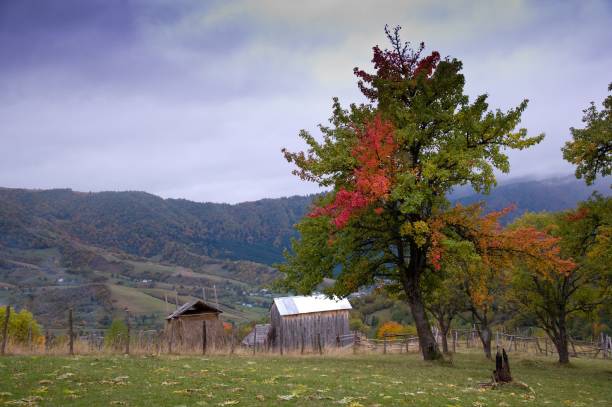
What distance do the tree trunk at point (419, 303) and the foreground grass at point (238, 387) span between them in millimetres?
6342

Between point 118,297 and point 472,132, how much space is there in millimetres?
196046

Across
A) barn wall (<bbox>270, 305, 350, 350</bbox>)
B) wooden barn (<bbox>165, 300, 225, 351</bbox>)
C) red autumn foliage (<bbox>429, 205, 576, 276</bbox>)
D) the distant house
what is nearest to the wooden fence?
barn wall (<bbox>270, 305, 350, 350</bbox>)

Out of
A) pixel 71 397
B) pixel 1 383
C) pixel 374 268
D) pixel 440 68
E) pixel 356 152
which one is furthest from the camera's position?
pixel 374 268

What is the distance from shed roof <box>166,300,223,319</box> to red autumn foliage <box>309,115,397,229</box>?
2600 cm

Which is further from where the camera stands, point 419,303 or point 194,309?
point 194,309

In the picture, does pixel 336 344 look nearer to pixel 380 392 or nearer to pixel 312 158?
pixel 312 158

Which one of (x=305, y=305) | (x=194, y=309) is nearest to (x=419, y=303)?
(x=194, y=309)

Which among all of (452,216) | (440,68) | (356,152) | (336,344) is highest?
(440,68)

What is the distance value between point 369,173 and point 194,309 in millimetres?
30981

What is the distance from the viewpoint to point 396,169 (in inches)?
1044

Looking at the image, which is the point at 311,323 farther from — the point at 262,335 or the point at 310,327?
the point at 262,335

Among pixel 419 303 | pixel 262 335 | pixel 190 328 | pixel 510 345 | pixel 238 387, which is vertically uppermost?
pixel 419 303

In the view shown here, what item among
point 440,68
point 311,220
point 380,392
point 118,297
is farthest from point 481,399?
point 118,297

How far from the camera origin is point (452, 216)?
89.6 feet
